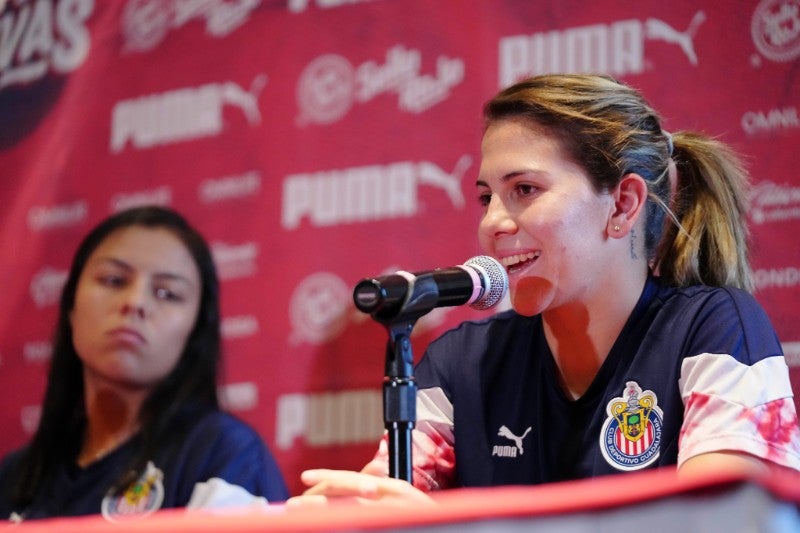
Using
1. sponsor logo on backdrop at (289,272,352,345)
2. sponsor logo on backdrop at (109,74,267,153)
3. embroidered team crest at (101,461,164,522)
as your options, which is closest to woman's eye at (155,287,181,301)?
sponsor logo on backdrop at (289,272,352,345)

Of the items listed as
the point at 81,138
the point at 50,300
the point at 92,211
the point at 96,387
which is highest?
the point at 81,138

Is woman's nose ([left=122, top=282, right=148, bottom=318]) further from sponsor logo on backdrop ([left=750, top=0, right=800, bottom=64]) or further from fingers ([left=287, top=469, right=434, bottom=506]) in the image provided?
sponsor logo on backdrop ([left=750, top=0, right=800, bottom=64])

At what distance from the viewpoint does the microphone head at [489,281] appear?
4.98 ft

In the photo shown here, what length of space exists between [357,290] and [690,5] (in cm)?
149

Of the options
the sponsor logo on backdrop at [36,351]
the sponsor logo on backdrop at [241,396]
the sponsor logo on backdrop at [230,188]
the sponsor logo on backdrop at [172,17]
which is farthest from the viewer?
the sponsor logo on backdrop at [36,351]

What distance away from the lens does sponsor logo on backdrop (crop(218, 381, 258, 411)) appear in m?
2.91

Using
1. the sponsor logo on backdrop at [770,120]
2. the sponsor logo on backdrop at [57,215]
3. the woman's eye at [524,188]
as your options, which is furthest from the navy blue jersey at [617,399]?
the sponsor logo on backdrop at [57,215]

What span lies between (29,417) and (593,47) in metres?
2.12

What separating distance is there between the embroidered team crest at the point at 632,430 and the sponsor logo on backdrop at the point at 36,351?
2153 millimetres

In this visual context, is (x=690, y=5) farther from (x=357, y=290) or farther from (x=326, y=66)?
(x=357, y=290)

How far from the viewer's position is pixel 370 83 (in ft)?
9.38

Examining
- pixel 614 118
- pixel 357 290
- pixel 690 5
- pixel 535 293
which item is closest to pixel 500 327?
pixel 535 293

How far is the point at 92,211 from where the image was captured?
328 centimetres

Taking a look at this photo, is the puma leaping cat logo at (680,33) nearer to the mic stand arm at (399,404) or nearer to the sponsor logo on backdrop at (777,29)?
the sponsor logo on backdrop at (777,29)
